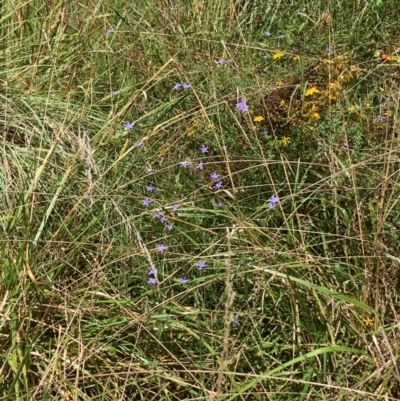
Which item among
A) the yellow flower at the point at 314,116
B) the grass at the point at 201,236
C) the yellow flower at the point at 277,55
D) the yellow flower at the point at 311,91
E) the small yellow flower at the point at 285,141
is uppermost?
the yellow flower at the point at 311,91

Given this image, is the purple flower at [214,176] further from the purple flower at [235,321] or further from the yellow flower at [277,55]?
the yellow flower at [277,55]

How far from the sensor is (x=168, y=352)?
137cm

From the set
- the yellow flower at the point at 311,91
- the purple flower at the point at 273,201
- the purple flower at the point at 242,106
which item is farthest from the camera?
the yellow flower at the point at 311,91

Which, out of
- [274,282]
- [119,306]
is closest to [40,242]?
[119,306]

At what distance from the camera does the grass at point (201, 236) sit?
1.39 metres

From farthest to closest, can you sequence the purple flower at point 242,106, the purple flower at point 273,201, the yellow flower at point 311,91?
1. the yellow flower at point 311,91
2. the purple flower at point 242,106
3. the purple flower at point 273,201

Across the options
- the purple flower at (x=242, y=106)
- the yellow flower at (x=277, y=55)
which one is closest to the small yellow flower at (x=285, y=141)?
the purple flower at (x=242, y=106)

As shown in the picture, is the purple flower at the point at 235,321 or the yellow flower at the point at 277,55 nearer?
the purple flower at the point at 235,321

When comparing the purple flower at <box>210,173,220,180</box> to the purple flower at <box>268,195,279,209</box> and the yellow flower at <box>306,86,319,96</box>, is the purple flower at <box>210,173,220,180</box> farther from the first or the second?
the yellow flower at <box>306,86,319,96</box>

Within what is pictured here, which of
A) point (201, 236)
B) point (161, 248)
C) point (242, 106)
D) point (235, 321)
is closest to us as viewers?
point (235, 321)

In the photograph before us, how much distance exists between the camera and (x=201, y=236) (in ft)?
5.55

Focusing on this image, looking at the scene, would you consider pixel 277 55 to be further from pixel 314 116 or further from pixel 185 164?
pixel 185 164

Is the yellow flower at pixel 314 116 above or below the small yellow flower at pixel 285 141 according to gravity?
above

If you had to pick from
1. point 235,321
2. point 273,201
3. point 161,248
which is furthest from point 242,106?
point 235,321
